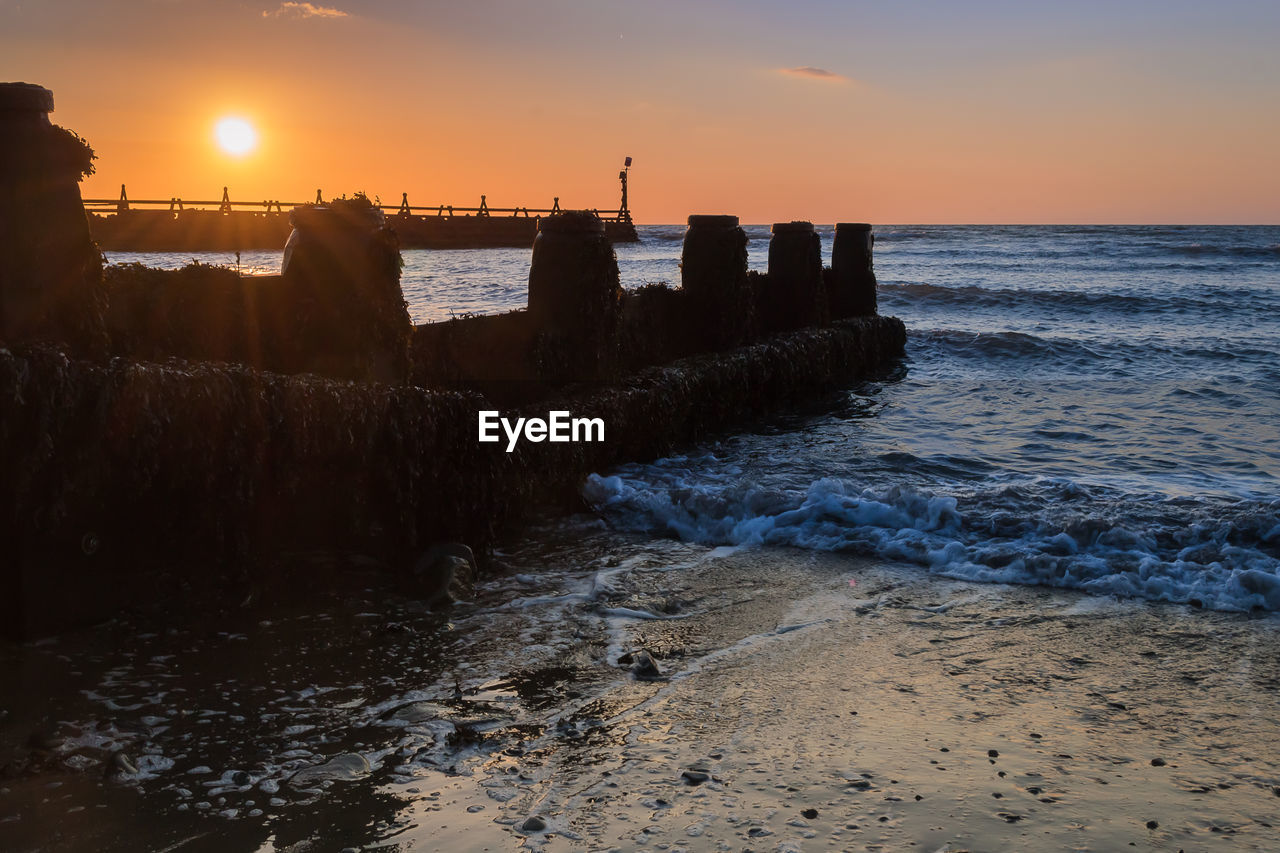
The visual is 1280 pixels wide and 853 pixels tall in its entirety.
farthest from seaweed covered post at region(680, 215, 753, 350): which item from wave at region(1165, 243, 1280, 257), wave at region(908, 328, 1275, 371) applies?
wave at region(1165, 243, 1280, 257)

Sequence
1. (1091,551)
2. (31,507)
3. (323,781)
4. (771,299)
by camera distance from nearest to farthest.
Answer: (323,781)
(31,507)
(1091,551)
(771,299)

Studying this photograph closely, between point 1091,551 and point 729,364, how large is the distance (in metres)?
4.87

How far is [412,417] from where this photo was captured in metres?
5.77

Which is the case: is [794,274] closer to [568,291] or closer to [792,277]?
[792,277]

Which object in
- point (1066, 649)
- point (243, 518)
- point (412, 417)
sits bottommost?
point (1066, 649)

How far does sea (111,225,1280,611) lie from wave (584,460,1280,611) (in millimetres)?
16

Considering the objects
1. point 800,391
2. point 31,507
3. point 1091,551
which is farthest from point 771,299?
point 31,507

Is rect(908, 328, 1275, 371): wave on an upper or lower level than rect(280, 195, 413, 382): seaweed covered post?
lower

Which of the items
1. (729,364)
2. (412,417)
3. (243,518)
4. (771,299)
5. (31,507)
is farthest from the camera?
(771,299)

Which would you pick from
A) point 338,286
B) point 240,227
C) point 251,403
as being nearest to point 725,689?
point 251,403

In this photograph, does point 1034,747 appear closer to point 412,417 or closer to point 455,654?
point 455,654

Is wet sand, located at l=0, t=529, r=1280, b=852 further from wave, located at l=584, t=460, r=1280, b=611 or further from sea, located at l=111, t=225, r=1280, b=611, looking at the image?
sea, located at l=111, t=225, r=1280, b=611

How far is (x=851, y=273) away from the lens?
16.4 metres

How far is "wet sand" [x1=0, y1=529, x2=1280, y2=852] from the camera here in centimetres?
321
